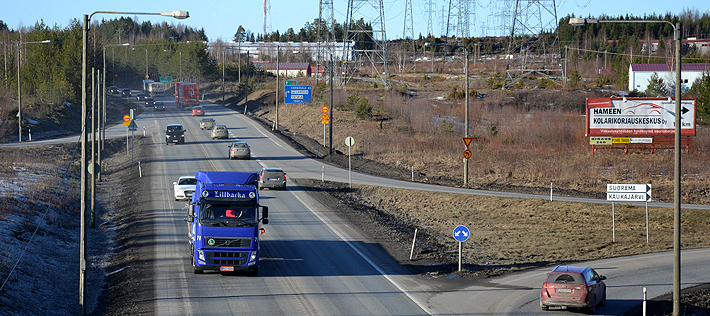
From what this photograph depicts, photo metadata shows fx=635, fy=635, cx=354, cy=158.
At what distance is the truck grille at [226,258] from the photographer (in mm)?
19391

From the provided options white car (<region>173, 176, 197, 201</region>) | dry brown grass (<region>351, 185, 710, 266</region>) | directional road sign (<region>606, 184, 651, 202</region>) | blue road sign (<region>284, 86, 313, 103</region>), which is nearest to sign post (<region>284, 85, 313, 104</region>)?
blue road sign (<region>284, 86, 313, 103</region>)

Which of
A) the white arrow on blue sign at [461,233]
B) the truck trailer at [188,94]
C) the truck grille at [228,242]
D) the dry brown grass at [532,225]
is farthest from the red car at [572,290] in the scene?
the truck trailer at [188,94]

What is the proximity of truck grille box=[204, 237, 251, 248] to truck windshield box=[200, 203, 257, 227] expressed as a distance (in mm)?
426

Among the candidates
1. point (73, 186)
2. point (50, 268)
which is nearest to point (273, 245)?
point (50, 268)

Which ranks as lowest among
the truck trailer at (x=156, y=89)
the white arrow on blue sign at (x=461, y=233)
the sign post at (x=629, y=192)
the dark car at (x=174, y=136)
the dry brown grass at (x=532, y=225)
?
the dry brown grass at (x=532, y=225)

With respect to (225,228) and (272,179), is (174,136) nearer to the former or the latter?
(272,179)

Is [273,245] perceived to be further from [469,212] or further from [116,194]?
[116,194]

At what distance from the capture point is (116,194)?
39.5 metres

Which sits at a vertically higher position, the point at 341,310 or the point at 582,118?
the point at 582,118

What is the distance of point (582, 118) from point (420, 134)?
18.0m

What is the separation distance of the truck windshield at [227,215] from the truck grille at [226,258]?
893 mm

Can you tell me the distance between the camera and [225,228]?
1934 centimetres

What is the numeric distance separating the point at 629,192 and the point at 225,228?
1672 cm

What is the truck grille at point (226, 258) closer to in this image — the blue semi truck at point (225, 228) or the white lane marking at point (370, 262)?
the blue semi truck at point (225, 228)
